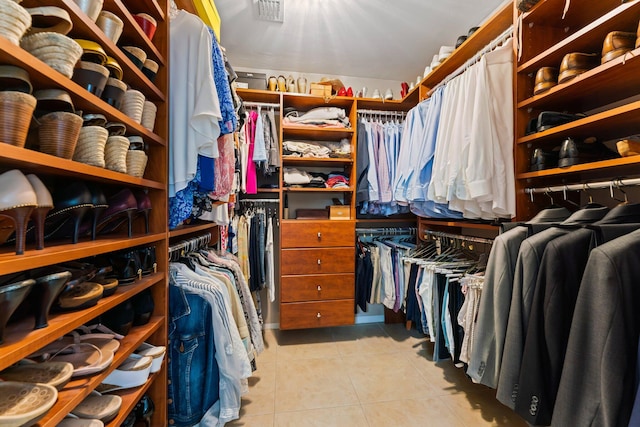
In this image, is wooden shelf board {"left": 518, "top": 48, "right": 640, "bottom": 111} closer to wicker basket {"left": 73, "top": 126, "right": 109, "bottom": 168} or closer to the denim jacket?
wicker basket {"left": 73, "top": 126, "right": 109, "bottom": 168}

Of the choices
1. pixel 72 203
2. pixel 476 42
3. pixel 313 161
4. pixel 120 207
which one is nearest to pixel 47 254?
pixel 72 203

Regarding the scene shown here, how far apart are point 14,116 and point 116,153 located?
0.27 meters

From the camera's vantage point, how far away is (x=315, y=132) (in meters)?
2.29

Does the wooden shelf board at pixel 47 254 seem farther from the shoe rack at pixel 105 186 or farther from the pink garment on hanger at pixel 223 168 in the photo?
the pink garment on hanger at pixel 223 168

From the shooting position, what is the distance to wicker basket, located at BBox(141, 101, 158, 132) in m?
0.89

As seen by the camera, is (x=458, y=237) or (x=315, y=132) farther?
(x=315, y=132)

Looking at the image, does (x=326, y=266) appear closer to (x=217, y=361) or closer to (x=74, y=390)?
(x=217, y=361)

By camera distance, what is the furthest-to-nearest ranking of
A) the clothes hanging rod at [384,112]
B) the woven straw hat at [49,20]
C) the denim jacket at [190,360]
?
the clothes hanging rod at [384,112] < the denim jacket at [190,360] < the woven straw hat at [49,20]

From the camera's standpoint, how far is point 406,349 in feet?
6.97

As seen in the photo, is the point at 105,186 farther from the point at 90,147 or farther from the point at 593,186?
the point at 593,186

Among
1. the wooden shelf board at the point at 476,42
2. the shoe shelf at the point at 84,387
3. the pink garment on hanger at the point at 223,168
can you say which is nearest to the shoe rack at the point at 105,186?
the shoe shelf at the point at 84,387

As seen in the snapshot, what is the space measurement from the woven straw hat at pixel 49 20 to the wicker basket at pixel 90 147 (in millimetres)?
204

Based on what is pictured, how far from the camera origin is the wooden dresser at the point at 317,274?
211 cm

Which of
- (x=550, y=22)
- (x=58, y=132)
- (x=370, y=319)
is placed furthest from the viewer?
(x=370, y=319)
